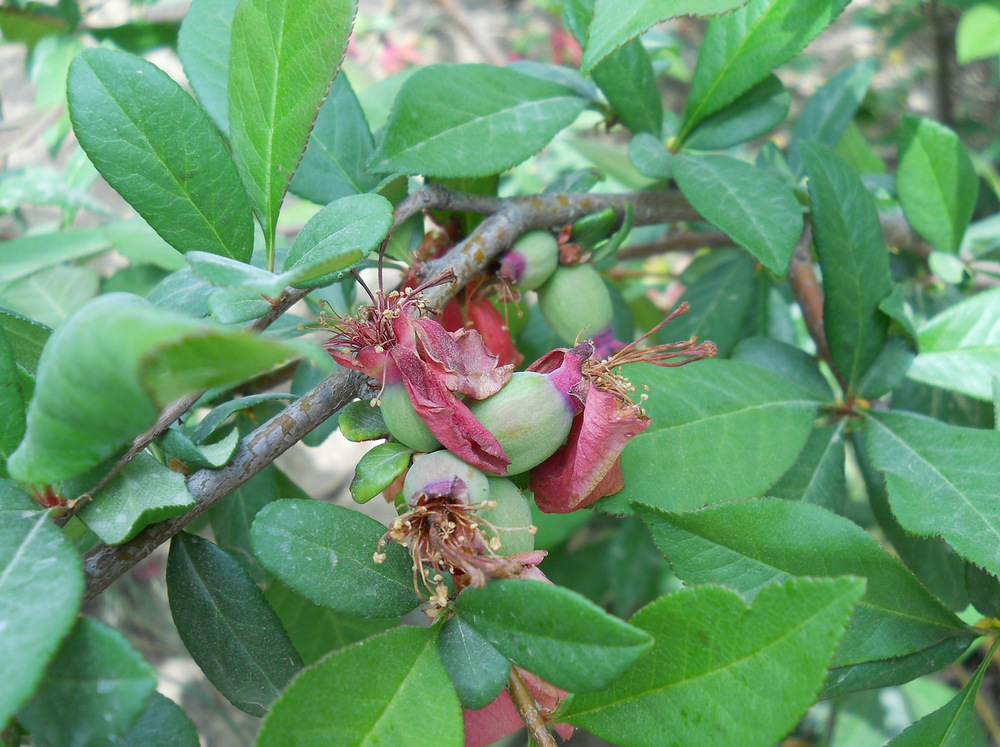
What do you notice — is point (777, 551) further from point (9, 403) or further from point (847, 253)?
Answer: point (9, 403)

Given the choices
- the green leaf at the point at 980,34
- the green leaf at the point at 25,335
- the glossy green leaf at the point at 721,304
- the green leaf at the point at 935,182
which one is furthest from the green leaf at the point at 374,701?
the green leaf at the point at 980,34

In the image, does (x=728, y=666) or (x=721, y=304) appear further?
(x=721, y=304)

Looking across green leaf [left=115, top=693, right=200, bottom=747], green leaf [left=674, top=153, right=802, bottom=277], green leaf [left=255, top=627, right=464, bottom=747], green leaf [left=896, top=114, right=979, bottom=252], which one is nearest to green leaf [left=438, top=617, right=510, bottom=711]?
green leaf [left=255, top=627, right=464, bottom=747]

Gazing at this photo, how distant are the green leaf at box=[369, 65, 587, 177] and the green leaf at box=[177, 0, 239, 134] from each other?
7.6 inches

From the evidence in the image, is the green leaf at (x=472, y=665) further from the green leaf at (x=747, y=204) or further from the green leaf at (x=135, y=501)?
the green leaf at (x=747, y=204)

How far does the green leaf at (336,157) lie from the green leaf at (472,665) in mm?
478

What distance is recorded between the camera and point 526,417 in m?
0.57

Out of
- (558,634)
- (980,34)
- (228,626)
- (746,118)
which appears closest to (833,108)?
(746,118)

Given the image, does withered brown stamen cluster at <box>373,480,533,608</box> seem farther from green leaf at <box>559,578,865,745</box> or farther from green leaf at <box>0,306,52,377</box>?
green leaf at <box>0,306,52,377</box>

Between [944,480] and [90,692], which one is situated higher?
[90,692]

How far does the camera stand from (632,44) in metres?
0.89

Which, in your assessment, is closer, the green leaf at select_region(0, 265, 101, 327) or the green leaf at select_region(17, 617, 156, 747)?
the green leaf at select_region(17, 617, 156, 747)

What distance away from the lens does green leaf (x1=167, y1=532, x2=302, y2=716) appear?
24.6 inches

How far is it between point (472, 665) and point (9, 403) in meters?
0.41
